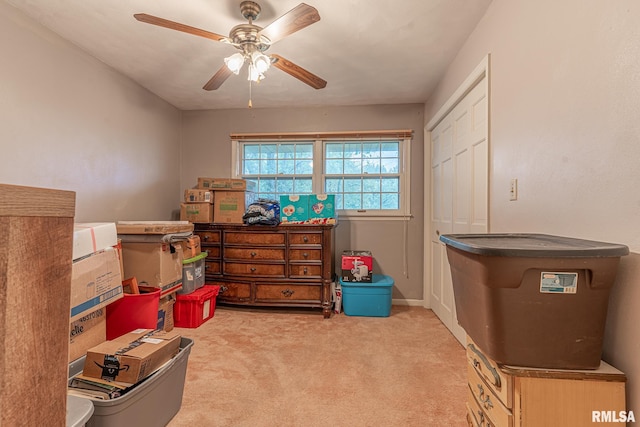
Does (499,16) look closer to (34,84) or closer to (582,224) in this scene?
(582,224)

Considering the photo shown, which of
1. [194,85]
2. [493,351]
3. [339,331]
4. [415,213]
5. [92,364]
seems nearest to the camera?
[493,351]

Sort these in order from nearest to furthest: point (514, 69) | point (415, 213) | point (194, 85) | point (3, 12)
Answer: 1. point (514, 69)
2. point (3, 12)
3. point (194, 85)
4. point (415, 213)

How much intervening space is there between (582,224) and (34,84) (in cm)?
331

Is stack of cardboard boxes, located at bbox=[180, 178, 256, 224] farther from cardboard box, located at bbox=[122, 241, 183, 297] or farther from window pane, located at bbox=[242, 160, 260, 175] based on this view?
cardboard box, located at bbox=[122, 241, 183, 297]

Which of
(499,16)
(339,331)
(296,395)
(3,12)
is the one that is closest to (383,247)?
(339,331)

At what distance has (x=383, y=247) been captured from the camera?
3.50 metres

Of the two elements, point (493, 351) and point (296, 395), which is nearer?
point (493, 351)

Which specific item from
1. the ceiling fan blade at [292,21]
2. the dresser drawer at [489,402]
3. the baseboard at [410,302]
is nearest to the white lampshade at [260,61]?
the ceiling fan blade at [292,21]

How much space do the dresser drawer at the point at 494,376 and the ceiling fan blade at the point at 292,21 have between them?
69.1 inches

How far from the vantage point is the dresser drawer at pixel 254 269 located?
10.0 feet

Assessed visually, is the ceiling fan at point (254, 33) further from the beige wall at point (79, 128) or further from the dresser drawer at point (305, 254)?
the dresser drawer at point (305, 254)

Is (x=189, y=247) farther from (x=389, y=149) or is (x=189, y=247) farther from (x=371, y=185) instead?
(x=389, y=149)

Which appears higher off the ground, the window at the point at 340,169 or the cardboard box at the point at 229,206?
the window at the point at 340,169

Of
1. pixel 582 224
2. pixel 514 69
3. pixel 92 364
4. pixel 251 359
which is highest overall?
pixel 514 69
